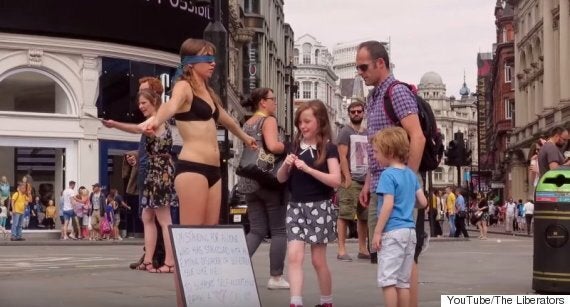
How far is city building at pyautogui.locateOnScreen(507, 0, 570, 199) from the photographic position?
58625 millimetres

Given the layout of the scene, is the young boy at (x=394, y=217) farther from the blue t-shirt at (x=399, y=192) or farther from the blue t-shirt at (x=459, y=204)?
the blue t-shirt at (x=459, y=204)

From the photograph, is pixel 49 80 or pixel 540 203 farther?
pixel 49 80

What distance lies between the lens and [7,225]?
31.5 m

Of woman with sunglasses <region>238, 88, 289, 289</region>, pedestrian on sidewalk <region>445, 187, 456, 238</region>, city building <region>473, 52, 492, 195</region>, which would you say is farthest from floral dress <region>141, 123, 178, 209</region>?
city building <region>473, 52, 492, 195</region>

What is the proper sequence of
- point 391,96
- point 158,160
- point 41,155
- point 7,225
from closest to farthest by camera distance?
point 391,96 → point 158,160 → point 7,225 → point 41,155

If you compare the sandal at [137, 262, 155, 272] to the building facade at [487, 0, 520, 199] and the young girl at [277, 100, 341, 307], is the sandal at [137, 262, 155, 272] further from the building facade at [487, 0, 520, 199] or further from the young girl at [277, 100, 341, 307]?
the building facade at [487, 0, 520, 199]

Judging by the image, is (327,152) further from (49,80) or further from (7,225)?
(49,80)

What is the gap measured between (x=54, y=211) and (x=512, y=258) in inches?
783

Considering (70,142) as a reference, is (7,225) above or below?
below

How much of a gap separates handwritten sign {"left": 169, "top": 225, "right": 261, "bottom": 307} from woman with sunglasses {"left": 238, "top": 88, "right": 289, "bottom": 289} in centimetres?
240

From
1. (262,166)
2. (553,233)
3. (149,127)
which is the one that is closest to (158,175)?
(262,166)

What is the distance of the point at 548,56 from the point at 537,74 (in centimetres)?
562

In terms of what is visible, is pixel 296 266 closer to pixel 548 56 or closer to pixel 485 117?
pixel 548 56

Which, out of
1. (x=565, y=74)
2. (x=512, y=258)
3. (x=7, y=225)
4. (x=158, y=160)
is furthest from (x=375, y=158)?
(x=565, y=74)
